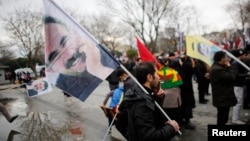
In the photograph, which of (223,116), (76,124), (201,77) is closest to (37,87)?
(76,124)

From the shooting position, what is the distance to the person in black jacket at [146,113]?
104 inches

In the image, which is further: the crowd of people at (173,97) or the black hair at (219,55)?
the black hair at (219,55)

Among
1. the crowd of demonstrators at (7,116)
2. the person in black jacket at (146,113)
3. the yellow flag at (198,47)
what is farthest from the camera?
the crowd of demonstrators at (7,116)

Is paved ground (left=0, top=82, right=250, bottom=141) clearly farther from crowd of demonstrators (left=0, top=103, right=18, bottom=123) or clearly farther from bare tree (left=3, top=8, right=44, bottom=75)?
bare tree (left=3, top=8, right=44, bottom=75)

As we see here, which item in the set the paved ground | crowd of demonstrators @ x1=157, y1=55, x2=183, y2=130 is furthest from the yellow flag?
the paved ground

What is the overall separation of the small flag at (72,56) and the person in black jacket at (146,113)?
2.38ft

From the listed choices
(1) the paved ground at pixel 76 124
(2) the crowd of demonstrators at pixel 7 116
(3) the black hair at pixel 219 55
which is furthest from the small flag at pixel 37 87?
(3) the black hair at pixel 219 55

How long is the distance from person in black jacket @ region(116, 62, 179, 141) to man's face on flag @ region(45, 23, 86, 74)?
2.79 feet

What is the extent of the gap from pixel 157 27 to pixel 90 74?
2986 cm

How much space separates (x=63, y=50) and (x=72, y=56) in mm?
120

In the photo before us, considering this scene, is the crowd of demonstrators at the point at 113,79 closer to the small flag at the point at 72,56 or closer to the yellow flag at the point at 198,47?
the yellow flag at the point at 198,47

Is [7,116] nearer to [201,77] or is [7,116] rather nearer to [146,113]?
[201,77]

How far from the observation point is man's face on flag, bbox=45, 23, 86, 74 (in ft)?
11.1

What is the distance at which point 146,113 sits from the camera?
8.66ft
